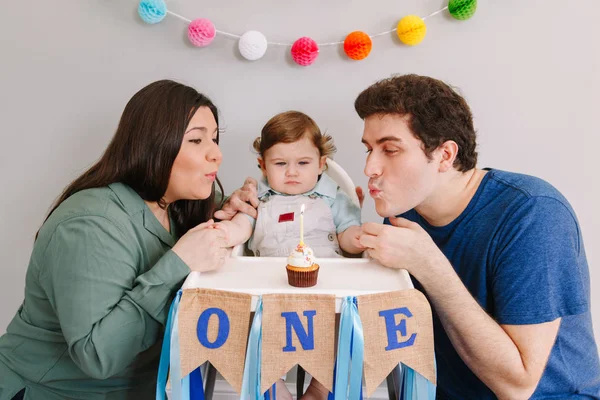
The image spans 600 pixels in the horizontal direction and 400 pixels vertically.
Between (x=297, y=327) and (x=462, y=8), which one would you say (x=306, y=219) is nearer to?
(x=297, y=327)

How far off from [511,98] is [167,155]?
50.4 inches

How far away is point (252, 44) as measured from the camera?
6.10 ft

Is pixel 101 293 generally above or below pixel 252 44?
below

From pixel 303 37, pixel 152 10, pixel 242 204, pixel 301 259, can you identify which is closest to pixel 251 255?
pixel 242 204

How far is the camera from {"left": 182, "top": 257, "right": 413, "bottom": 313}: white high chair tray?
3.65 ft

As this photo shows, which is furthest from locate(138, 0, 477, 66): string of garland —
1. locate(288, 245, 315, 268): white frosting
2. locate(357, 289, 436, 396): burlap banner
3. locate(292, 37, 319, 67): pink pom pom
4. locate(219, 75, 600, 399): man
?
locate(357, 289, 436, 396): burlap banner

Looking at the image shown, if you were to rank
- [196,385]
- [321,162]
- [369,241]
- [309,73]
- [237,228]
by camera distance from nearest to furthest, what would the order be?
[196,385] < [369,241] < [237,228] < [321,162] < [309,73]

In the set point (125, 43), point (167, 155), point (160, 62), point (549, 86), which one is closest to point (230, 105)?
point (160, 62)

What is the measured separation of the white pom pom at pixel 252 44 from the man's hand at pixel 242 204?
1.74 feet

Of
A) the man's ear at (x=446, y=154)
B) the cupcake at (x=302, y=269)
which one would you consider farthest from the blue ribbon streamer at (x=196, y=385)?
the man's ear at (x=446, y=154)

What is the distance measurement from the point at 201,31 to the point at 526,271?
1336mm

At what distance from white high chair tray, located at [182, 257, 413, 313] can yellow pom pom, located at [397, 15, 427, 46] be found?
0.92m

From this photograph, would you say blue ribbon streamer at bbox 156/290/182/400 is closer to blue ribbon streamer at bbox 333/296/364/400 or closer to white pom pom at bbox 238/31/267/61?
blue ribbon streamer at bbox 333/296/364/400

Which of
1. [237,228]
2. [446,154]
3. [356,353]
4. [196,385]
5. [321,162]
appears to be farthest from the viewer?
[321,162]
